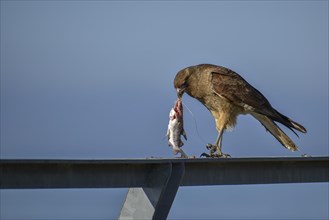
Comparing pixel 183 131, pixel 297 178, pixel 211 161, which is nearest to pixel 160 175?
pixel 211 161

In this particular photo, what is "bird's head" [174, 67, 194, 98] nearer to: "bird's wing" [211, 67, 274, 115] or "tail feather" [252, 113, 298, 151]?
"bird's wing" [211, 67, 274, 115]

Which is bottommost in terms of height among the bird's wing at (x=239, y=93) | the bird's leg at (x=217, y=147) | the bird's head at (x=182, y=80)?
the bird's leg at (x=217, y=147)

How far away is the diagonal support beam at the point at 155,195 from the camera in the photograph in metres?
5.70

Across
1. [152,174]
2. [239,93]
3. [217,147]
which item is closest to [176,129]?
[217,147]

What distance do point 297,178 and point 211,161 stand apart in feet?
3.72

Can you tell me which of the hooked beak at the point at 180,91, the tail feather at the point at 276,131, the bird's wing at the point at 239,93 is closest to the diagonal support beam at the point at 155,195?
the tail feather at the point at 276,131

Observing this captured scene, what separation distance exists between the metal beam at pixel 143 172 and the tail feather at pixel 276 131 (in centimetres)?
380

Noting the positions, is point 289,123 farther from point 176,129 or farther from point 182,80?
point 176,129

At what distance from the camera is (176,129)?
29.7 ft

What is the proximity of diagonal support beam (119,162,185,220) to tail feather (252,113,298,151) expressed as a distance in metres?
5.37

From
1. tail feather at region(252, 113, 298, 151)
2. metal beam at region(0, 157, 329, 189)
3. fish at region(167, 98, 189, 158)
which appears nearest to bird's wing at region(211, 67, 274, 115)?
tail feather at region(252, 113, 298, 151)

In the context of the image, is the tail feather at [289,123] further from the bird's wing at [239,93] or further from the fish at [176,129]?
the fish at [176,129]

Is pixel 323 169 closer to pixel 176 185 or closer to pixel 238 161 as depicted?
pixel 238 161

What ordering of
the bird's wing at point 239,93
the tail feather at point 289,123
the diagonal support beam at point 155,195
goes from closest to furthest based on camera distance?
1. the diagonal support beam at point 155,195
2. the tail feather at point 289,123
3. the bird's wing at point 239,93
